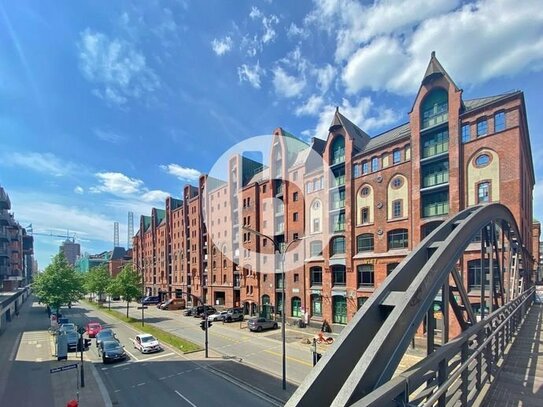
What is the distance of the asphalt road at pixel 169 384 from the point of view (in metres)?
16.0

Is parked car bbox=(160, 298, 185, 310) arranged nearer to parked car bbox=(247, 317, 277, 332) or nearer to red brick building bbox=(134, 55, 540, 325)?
red brick building bbox=(134, 55, 540, 325)

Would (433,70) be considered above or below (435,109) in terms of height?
above

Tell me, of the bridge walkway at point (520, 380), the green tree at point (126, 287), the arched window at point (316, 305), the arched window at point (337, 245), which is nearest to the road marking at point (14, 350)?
the green tree at point (126, 287)

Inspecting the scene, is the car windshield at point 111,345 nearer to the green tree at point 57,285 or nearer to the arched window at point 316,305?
the green tree at point 57,285

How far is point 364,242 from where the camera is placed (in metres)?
30.9

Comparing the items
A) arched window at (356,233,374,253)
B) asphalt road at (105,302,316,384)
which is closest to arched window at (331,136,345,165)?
arched window at (356,233,374,253)

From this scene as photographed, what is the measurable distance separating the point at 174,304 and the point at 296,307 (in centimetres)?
2813

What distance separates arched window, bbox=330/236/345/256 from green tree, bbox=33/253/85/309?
33642 millimetres

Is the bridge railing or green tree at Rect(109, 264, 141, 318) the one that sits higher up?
the bridge railing

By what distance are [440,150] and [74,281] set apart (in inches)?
1803

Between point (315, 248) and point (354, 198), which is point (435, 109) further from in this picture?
point (315, 248)

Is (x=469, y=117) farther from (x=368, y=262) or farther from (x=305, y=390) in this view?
(x=305, y=390)

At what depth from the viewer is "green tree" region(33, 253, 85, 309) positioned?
3800 centimetres

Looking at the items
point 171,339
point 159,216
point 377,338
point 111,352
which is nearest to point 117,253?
point 159,216
